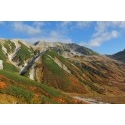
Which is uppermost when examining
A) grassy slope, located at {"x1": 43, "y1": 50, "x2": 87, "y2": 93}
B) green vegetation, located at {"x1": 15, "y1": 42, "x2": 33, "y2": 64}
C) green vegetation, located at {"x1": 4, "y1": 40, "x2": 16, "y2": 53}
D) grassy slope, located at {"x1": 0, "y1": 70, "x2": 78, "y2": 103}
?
green vegetation, located at {"x1": 4, "y1": 40, "x2": 16, "y2": 53}

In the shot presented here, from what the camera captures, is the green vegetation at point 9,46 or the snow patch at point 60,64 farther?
the green vegetation at point 9,46

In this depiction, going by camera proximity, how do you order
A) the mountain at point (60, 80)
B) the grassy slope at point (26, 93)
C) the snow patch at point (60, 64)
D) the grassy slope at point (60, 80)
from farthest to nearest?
the snow patch at point (60, 64)
the grassy slope at point (60, 80)
the mountain at point (60, 80)
the grassy slope at point (26, 93)

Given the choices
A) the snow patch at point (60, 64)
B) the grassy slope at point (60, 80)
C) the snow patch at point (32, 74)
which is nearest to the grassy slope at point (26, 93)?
the grassy slope at point (60, 80)

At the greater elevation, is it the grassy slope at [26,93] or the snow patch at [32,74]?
the snow patch at [32,74]

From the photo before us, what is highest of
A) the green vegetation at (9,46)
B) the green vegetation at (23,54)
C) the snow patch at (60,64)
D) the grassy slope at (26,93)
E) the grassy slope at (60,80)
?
the green vegetation at (9,46)

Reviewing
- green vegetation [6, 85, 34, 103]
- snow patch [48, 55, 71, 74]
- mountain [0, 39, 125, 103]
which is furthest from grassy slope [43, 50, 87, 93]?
green vegetation [6, 85, 34, 103]

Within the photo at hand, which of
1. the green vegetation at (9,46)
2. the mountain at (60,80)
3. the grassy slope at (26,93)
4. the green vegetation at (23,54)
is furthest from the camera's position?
the green vegetation at (9,46)

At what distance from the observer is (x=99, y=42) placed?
175 feet

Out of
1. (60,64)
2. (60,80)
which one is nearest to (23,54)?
(60,64)

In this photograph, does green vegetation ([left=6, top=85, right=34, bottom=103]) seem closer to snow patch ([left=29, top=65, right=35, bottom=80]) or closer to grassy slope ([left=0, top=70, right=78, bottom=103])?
grassy slope ([left=0, top=70, right=78, bottom=103])

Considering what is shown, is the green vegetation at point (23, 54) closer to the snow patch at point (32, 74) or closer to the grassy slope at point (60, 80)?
the snow patch at point (32, 74)
